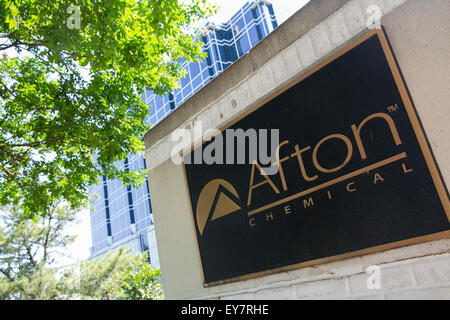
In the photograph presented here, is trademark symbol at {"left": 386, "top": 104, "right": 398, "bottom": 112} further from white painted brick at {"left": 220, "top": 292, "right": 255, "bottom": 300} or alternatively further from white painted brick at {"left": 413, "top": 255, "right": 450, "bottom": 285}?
white painted brick at {"left": 220, "top": 292, "right": 255, "bottom": 300}

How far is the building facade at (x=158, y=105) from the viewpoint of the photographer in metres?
30.1

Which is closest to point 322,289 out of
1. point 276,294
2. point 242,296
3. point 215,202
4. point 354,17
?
point 276,294

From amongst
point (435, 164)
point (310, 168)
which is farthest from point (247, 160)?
point (435, 164)

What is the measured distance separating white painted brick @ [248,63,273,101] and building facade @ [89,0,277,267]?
75.6ft

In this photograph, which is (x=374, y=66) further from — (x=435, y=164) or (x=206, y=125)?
(x=206, y=125)

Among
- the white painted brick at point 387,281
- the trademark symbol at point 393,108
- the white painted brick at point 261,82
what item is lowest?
the white painted brick at point 387,281

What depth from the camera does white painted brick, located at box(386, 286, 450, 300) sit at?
6.38ft

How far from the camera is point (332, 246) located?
2453 mm

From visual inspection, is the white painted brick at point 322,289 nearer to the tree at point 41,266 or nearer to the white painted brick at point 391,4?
the white painted brick at point 391,4

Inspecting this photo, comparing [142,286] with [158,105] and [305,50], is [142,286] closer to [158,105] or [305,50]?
[305,50]

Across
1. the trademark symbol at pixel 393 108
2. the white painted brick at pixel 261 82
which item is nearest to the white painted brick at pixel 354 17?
the trademark symbol at pixel 393 108

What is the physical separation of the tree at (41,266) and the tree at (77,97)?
47.2ft

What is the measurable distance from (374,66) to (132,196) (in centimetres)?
3829
